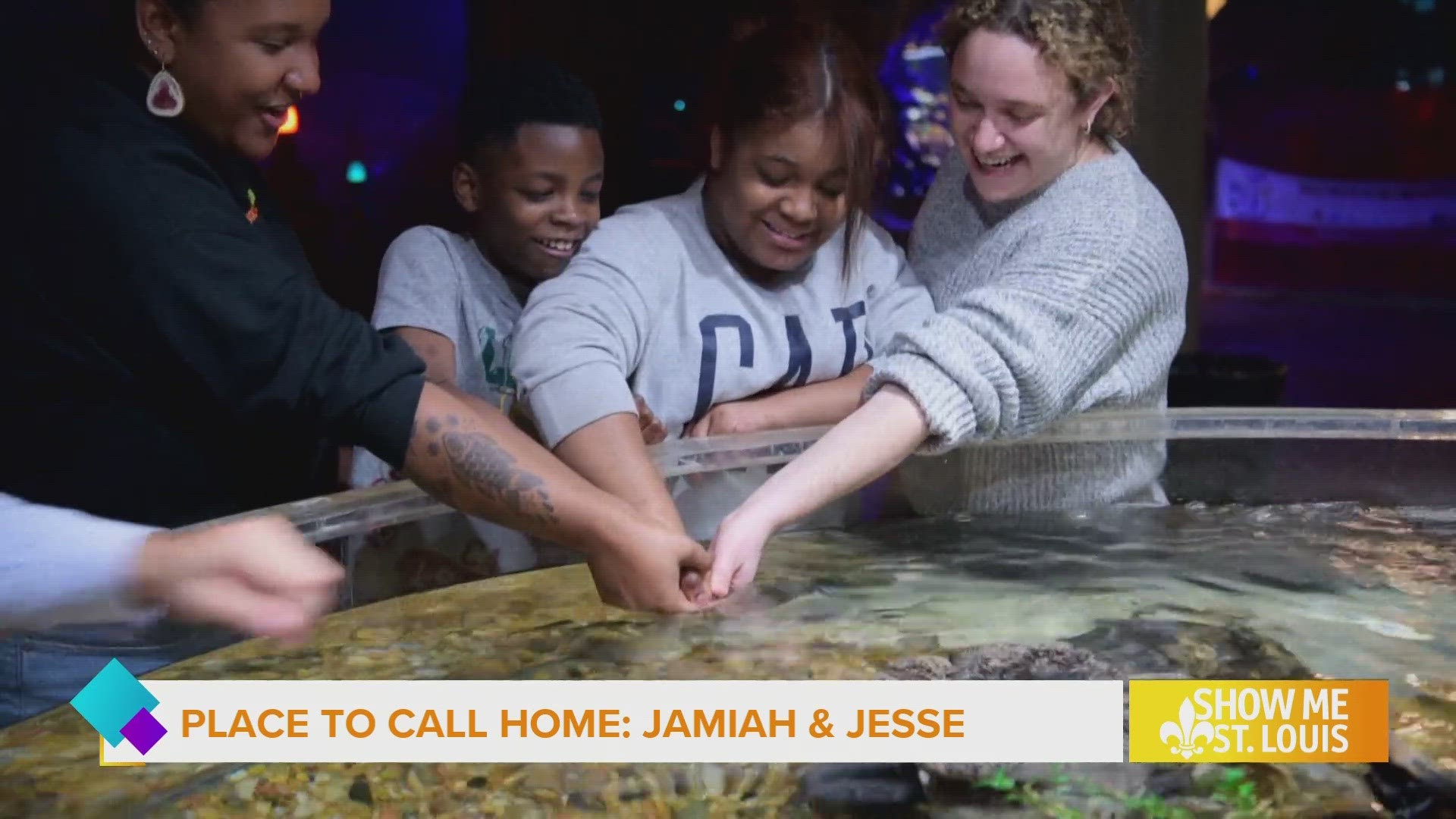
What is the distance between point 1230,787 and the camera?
0.98m

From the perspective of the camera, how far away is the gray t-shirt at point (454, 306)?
5.13ft

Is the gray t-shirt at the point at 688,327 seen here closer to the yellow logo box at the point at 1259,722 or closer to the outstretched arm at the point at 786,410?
the outstretched arm at the point at 786,410

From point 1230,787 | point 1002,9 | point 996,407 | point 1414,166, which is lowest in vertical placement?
point 1230,787

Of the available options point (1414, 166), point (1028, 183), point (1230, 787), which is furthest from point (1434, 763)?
point (1414, 166)

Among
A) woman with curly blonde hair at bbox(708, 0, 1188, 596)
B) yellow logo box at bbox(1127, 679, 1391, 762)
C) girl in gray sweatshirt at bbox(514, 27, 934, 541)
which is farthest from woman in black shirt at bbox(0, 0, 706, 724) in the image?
yellow logo box at bbox(1127, 679, 1391, 762)

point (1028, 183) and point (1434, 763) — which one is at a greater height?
point (1028, 183)

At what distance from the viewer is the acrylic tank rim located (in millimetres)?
1267

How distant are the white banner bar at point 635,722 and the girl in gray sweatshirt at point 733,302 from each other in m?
0.30

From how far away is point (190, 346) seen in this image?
1.05m

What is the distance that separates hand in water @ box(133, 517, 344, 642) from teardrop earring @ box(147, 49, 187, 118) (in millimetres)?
414

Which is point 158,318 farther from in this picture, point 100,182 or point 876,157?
point 876,157

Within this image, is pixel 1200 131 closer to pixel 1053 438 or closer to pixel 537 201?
pixel 1053 438

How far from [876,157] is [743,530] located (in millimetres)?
502

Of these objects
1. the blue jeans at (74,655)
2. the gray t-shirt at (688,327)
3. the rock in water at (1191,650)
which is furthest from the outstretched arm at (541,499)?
the rock in water at (1191,650)
